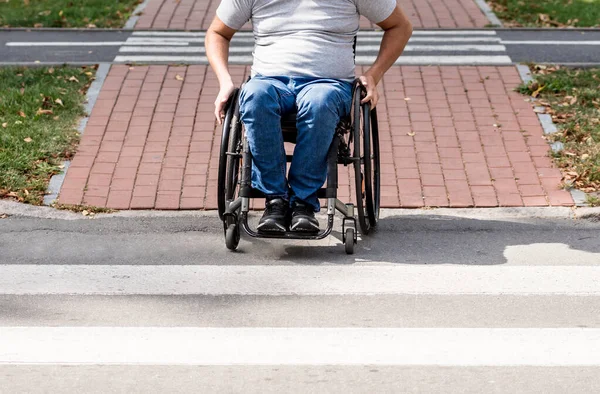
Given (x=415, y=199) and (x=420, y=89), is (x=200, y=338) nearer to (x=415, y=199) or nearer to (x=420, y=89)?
(x=415, y=199)

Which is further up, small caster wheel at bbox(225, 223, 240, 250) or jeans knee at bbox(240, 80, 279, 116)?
jeans knee at bbox(240, 80, 279, 116)

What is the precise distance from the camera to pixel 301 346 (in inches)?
164

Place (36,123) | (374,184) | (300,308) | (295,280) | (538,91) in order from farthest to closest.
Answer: (538,91) → (36,123) → (374,184) → (295,280) → (300,308)

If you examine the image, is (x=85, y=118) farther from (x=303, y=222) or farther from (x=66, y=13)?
(x=66, y=13)

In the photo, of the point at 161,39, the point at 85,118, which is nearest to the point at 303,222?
the point at 85,118

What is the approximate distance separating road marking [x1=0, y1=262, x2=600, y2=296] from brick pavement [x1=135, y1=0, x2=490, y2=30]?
6051mm

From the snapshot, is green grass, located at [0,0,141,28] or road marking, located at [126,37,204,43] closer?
road marking, located at [126,37,204,43]

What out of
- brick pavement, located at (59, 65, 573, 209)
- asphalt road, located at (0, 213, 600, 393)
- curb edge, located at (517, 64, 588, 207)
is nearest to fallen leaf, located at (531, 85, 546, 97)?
brick pavement, located at (59, 65, 573, 209)

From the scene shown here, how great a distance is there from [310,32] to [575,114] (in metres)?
2.91

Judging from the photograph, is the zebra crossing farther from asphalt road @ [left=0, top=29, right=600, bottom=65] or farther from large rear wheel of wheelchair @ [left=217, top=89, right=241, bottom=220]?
→ large rear wheel of wheelchair @ [left=217, top=89, right=241, bottom=220]

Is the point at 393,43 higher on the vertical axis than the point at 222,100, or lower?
higher

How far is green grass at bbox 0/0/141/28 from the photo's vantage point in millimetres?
11078

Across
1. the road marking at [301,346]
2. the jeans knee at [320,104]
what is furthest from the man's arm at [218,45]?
the road marking at [301,346]

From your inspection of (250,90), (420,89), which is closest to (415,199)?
(250,90)
